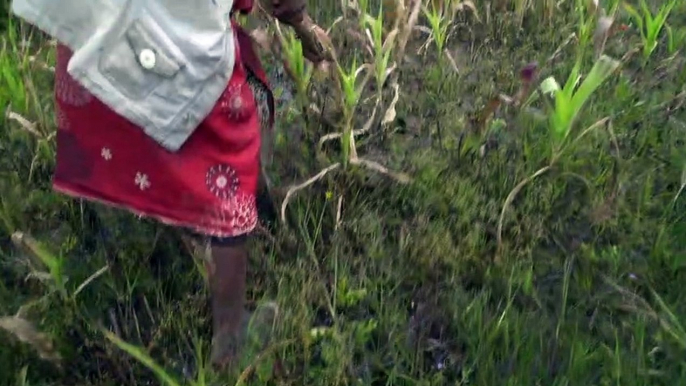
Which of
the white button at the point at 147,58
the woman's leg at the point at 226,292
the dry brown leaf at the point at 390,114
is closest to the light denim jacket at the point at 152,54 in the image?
the white button at the point at 147,58

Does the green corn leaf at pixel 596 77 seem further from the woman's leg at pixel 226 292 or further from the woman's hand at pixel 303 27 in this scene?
the woman's leg at pixel 226 292

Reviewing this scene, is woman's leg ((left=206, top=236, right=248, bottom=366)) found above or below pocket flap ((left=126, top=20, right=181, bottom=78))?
below

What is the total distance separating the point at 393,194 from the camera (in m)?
2.12

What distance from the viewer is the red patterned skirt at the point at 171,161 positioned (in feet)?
5.09

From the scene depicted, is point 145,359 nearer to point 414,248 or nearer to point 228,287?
point 228,287

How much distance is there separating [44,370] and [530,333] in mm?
875

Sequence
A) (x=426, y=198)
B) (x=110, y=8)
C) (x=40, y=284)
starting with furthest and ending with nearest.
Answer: (x=426, y=198)
(x=40, y=284)
(x=110, y=8)

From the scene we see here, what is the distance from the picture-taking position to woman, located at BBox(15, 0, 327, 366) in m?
1.55

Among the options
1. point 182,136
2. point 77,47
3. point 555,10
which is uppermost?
point 77,47

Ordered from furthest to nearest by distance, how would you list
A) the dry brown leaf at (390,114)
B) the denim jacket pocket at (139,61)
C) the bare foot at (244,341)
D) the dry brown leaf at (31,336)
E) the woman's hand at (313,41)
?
the dry brown leaf at (390,114), the woman's hand at (313,41), the bare foot at (244,341), the dry brown leaf at (31,336), the denim jacket pocket at (139,61)

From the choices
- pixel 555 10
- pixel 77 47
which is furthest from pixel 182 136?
pixel 555 10

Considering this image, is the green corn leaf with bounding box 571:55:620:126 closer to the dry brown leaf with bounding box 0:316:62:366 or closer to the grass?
the grass

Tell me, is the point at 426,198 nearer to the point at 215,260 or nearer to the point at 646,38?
the point at 215,260

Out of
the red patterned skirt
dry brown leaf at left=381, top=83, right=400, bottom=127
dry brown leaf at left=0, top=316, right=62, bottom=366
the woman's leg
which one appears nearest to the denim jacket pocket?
the red patterned skirt
